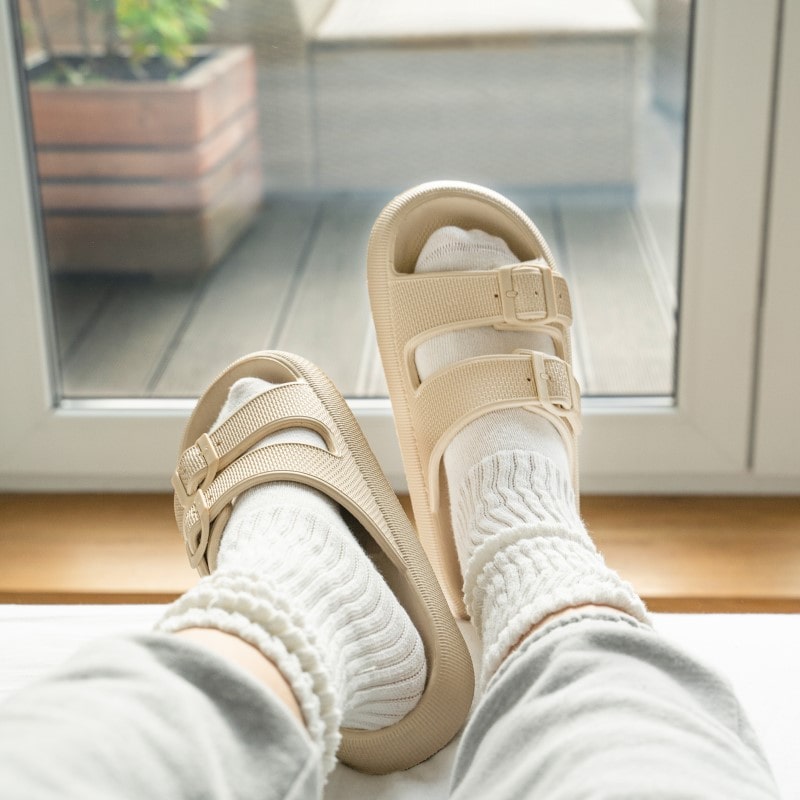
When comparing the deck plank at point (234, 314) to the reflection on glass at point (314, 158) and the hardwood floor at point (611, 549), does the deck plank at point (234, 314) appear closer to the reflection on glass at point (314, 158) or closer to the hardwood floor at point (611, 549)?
the reflection on glass at point (314, 158)

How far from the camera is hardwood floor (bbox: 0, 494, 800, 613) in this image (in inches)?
38.4

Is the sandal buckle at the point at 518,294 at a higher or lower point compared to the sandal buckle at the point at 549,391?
higher

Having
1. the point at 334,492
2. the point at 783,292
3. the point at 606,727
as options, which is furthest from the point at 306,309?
the point at 606,727

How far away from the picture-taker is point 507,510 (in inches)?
30.7

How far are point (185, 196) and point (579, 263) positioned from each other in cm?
42

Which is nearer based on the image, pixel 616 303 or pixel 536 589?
pixel 536 589

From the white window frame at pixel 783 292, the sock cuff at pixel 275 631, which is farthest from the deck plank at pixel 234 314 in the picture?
the sock cuff at pixel 275 631

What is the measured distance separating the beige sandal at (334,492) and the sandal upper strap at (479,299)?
11 centimetres

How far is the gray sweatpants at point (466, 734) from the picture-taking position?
404mm

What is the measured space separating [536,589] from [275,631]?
0.17 meters

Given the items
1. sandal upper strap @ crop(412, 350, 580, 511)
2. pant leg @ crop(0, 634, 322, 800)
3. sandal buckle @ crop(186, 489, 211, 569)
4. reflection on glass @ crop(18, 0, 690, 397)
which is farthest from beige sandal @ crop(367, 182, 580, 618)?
pant leg @ crop(0, 634, 322, 800)

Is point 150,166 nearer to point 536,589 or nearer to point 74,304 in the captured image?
point 74,304

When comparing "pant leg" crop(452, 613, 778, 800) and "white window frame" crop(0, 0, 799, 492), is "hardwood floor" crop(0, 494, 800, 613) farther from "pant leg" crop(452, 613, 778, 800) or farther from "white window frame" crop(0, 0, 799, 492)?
"pant leg" crop(452, 613, 778, 800)

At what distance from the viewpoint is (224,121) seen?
1.05 meters
